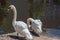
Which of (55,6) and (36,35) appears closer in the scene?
(36,35)

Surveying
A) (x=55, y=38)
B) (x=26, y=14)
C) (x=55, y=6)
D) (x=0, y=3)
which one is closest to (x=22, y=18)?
(x=26, y=14)

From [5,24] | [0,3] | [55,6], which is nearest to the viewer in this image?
[5,24]

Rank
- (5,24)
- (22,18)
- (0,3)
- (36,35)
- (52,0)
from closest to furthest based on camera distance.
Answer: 1. (36,35)
2. (5,24)
3. (0,3)
4. (22,18)
5. (52,0)

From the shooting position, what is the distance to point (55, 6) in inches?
411

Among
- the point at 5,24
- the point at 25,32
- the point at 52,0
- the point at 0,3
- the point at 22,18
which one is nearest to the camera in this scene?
the point at 25,32

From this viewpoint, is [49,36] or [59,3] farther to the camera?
[59,3]

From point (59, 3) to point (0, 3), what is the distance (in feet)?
13.7

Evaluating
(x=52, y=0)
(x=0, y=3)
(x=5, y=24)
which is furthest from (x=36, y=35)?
(x=52, y=0)

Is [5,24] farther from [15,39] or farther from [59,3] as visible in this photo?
[59,3]

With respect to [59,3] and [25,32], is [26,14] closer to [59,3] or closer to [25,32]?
[59,3]

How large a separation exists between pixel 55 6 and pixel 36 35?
18.8ft

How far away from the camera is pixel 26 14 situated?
858 cm

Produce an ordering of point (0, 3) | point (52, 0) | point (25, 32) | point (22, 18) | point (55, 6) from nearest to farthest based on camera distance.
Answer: point (25, 32) → point (0, 3) → point (22, 18) → point (55, 6) → point (52, 0)

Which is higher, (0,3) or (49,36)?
(0,3)
